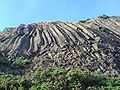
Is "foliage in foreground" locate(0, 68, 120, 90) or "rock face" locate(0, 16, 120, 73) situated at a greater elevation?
"rock face" locate(0, 16, 120, 73)

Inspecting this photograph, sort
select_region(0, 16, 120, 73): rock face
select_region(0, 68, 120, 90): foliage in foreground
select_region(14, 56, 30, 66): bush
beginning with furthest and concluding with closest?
select_region(0, 16, 120, 73): rock face → select_region(14, 56, 30, 66): bush → select_region(0, 68, 120, 90): foliage in foreground

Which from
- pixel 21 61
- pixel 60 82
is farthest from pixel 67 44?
pixel 60 82

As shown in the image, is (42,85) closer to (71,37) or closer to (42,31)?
(71,37)

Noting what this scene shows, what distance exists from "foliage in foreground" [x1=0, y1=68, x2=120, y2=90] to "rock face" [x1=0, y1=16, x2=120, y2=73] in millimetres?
4843

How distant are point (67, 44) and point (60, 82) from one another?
11.6 m

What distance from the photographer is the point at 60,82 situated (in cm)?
1775

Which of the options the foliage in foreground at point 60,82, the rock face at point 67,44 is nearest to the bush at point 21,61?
the rock face at point 67,44

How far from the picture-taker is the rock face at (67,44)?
25.4 meters

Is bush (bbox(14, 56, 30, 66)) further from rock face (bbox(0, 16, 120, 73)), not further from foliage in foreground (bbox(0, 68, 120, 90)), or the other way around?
foliage in foreground (bbox(0, 68, 120, 90))

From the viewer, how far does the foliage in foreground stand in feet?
57.4

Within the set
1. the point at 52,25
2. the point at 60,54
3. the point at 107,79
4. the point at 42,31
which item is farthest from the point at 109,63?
the point at 52,25

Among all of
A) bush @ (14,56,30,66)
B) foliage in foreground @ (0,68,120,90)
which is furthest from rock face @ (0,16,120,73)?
foliage in foreground @ (0,68,120,90)

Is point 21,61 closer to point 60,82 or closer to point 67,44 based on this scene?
point 67,44

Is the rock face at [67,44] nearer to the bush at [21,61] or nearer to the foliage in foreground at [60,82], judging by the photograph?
the bush at [21,61]
